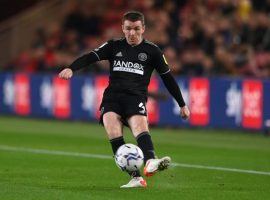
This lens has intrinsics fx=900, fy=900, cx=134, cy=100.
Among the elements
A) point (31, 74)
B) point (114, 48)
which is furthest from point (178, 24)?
point (114, 48)

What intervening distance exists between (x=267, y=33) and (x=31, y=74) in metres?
8.71

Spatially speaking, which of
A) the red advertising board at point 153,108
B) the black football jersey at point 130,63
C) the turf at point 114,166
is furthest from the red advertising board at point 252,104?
the black football jersey at point 130,63

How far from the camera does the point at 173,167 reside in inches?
570

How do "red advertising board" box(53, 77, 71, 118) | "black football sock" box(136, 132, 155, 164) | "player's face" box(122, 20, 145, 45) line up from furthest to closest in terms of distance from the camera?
1. "red advertising board" box(53, 77, 71, 118)
2. "player's face" box(122, 20, 145, 45)
3. "black football sock" box(136, 132, 155, 164)

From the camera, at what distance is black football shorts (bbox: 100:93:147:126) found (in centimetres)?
1125

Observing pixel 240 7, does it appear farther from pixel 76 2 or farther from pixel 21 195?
pixel 21 195

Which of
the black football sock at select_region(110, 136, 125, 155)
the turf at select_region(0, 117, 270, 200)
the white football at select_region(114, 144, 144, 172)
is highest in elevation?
the black football sock at select_region(110, 136, 125, 155)

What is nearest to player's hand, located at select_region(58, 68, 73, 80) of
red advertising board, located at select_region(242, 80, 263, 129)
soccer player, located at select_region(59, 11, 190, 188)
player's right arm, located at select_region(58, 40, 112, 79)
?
soccer player, located at select_region(59, 11, 190, 188)

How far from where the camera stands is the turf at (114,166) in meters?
10.8

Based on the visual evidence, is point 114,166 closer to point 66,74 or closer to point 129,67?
point 129,67

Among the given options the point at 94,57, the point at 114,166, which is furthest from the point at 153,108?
the point at 94,57

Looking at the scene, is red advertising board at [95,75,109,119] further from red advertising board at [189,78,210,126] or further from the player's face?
the player's face

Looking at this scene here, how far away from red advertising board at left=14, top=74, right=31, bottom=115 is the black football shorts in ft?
60.5

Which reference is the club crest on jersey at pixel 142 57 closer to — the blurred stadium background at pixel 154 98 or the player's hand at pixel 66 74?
the player's hand at pixel 66 74
